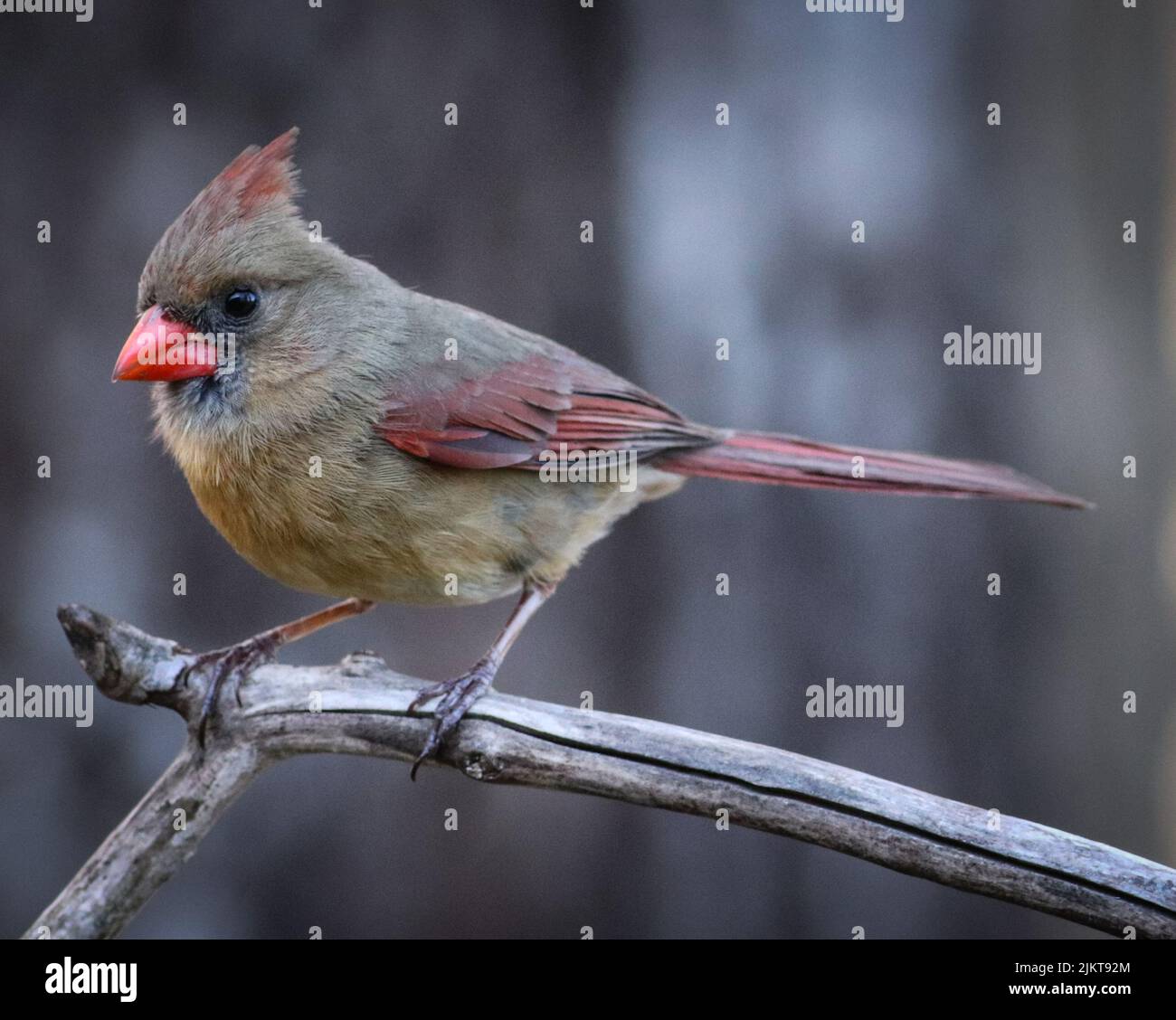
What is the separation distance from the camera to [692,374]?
120 inches

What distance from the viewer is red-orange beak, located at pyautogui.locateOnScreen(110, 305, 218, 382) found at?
2.14 m

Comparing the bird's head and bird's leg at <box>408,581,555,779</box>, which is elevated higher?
the bird's head

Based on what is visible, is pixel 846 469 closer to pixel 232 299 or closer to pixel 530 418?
pixel 530 418

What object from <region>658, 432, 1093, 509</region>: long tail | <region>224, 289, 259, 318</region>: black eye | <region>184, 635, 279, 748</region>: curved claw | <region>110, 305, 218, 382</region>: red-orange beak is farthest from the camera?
<region>658, 432, 1093, 509</region>: long tail

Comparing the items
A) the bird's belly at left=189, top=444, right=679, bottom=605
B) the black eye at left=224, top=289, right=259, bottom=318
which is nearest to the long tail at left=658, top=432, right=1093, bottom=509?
the bird's belly at left=189, top=444, right=679, bottom=605

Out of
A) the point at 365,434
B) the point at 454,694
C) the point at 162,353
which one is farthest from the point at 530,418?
the point at 162,353

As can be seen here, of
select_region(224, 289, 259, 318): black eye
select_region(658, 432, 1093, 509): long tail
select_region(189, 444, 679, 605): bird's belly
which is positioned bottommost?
select_region(189, 444, 679, 605): bird's belly

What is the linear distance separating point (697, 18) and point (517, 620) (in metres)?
1.55

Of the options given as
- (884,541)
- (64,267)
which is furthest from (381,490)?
(884,541)

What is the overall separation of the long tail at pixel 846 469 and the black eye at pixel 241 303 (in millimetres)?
978

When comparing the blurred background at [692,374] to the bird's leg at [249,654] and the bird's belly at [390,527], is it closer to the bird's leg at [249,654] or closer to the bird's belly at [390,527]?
the bird's leg at [249,654]

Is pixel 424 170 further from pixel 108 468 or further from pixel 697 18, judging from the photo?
pixel 108 468

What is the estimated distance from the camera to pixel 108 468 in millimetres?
2834

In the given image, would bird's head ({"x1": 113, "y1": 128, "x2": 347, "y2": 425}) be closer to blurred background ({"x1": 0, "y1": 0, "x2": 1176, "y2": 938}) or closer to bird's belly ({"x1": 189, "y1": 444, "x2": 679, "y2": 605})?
bird's belly ({"x1": 189, "y1": 444, "x2": 679, "y2": 605})
